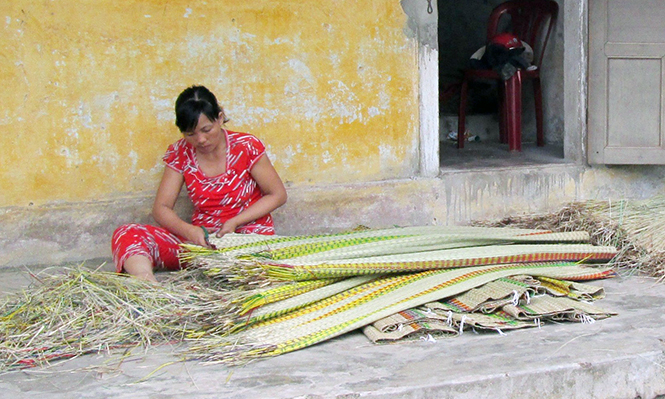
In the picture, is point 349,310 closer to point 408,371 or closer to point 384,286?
point 384,286

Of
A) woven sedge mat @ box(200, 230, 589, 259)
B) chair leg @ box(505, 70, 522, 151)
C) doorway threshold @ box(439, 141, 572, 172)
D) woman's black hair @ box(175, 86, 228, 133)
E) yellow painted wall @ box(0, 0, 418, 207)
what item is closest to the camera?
woven sedge mat @ box(200, 230, 589, 259)

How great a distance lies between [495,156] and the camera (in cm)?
564

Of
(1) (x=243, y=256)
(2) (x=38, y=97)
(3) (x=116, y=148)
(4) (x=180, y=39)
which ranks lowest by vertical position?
(1) (x=243, y=256)

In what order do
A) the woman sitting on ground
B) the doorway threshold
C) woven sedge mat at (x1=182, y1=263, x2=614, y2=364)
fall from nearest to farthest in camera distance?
woven sedge mat at (x1=182, y1=263, x2=614, y2=364)
the woman sitting on ground
the doorway threshold

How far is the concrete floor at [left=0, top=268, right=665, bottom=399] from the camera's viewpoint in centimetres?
244

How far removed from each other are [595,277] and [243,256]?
1.72 meters

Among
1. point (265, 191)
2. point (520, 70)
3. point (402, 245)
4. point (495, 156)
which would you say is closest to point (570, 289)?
point (402, 245)

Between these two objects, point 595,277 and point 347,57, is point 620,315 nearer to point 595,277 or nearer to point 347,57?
point 595,277

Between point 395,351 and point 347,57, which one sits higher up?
point 347,57

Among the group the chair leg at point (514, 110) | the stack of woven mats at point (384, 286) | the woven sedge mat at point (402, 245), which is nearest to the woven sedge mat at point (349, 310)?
the stack of woven mats at point (384, 286)

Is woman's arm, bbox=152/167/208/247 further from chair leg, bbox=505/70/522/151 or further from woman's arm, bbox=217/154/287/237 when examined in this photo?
chair leg, bbox=505/70/522/151

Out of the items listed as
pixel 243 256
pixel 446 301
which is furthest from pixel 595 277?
pixel 243 256

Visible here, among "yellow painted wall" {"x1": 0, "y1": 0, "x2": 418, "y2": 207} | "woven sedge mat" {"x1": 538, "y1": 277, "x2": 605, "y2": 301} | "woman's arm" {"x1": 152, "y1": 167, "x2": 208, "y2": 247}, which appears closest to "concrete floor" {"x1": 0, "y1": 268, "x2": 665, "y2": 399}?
"woven sedge mat" {"x1": 538, "y1": 277, "x2": 605, "y2": 301}

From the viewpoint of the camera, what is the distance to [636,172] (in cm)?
496
